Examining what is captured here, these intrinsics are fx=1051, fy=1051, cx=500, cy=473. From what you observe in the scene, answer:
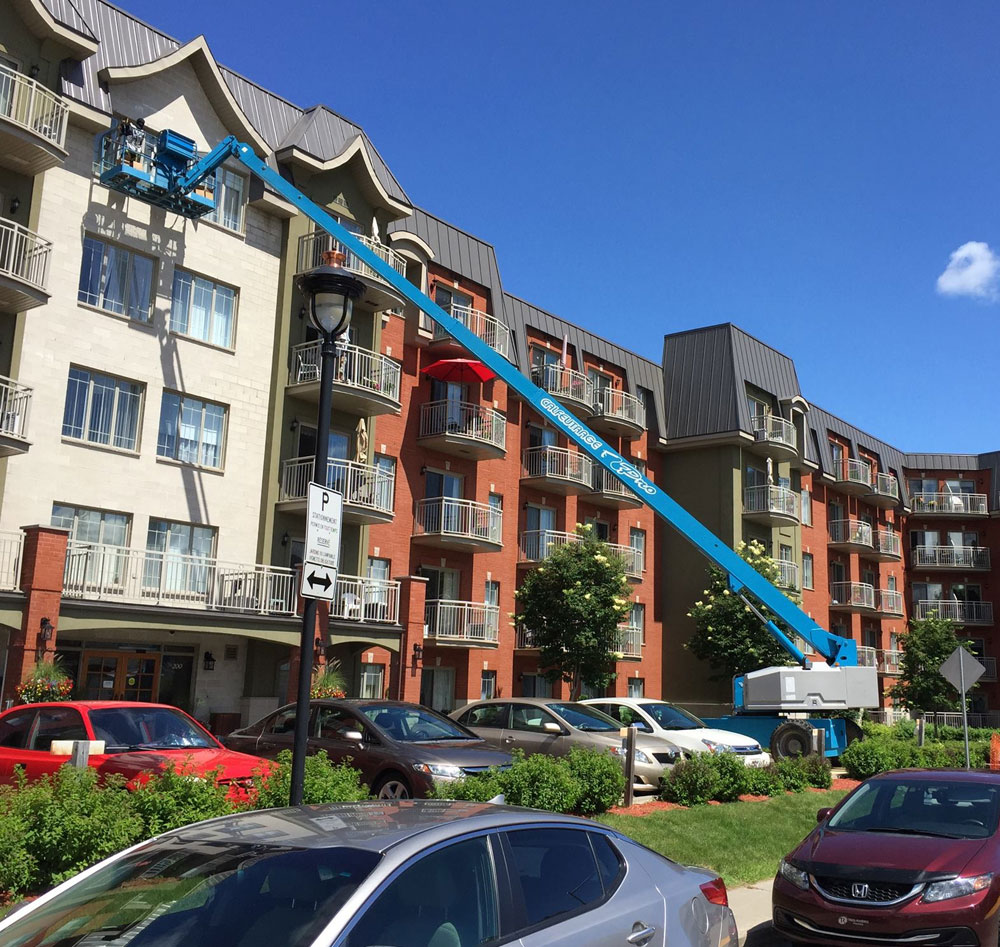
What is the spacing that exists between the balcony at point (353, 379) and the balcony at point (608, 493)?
430 inches

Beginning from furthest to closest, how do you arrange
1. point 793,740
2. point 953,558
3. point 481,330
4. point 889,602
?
point 953,558, point 889,602, point 481,330, point 793,740

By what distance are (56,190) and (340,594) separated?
10883 mm

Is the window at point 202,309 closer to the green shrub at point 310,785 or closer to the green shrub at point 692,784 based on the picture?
the green shrub at point 692,784

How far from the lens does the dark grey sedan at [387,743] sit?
12.9 m

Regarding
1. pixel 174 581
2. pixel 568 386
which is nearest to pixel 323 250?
pixel 174 581

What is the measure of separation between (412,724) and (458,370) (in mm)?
16943

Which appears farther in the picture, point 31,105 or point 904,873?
point 31,105

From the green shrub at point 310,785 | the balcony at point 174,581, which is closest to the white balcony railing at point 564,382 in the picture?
the balcony at point 174,581

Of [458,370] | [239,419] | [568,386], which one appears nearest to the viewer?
[239,419]

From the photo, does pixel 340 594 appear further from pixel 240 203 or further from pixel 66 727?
pixel 66 727

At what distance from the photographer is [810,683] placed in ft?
69.5

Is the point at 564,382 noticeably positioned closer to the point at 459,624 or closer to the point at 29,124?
the point at 459,624

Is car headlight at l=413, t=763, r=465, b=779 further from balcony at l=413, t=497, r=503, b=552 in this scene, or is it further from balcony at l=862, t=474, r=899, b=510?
balcony at l=862, t=474, r=899, b=510

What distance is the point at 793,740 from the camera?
2153cm
